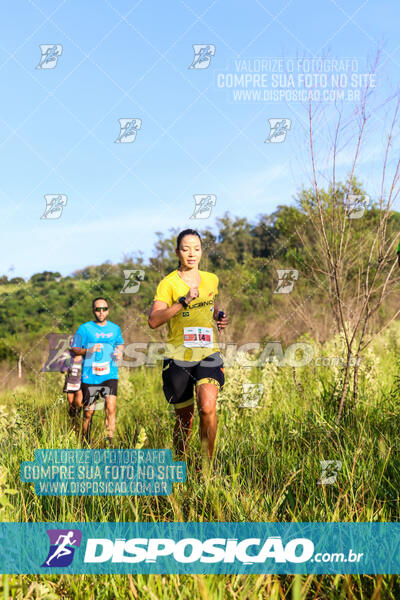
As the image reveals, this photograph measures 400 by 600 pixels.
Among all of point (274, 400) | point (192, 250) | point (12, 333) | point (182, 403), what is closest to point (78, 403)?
point (274, 400)

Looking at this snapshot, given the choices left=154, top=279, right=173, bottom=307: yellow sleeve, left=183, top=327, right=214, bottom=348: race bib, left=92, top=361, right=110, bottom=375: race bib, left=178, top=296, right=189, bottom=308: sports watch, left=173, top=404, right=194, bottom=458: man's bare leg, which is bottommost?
left=173, top=404, right=194, bottom=458: man's bare leg

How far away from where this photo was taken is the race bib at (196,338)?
3.88m

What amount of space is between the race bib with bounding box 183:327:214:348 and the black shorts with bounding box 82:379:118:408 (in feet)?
9.00

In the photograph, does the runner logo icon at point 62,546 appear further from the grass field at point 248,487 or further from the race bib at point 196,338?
the race bib at point 196,338

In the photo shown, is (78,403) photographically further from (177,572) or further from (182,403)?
(177,572)

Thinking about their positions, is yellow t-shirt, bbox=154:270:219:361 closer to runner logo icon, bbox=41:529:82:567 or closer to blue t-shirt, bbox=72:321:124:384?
runner logo icon, bbox=41:529:82:567

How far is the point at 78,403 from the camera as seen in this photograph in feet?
23.4

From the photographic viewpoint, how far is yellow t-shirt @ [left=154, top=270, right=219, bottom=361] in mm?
3891

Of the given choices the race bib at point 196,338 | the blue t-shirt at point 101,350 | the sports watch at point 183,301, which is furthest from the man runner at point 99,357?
the sports watch at point 183,301

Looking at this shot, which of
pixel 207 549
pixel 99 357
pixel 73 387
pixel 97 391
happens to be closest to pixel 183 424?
pixel 207 549

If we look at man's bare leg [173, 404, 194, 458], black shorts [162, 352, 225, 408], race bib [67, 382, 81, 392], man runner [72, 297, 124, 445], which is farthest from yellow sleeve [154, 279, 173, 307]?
race bib [67, 382, 81, 392]

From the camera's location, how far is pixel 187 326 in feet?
12.8

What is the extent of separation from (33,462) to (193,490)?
4.23ft

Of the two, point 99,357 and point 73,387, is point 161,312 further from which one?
point 73,387
